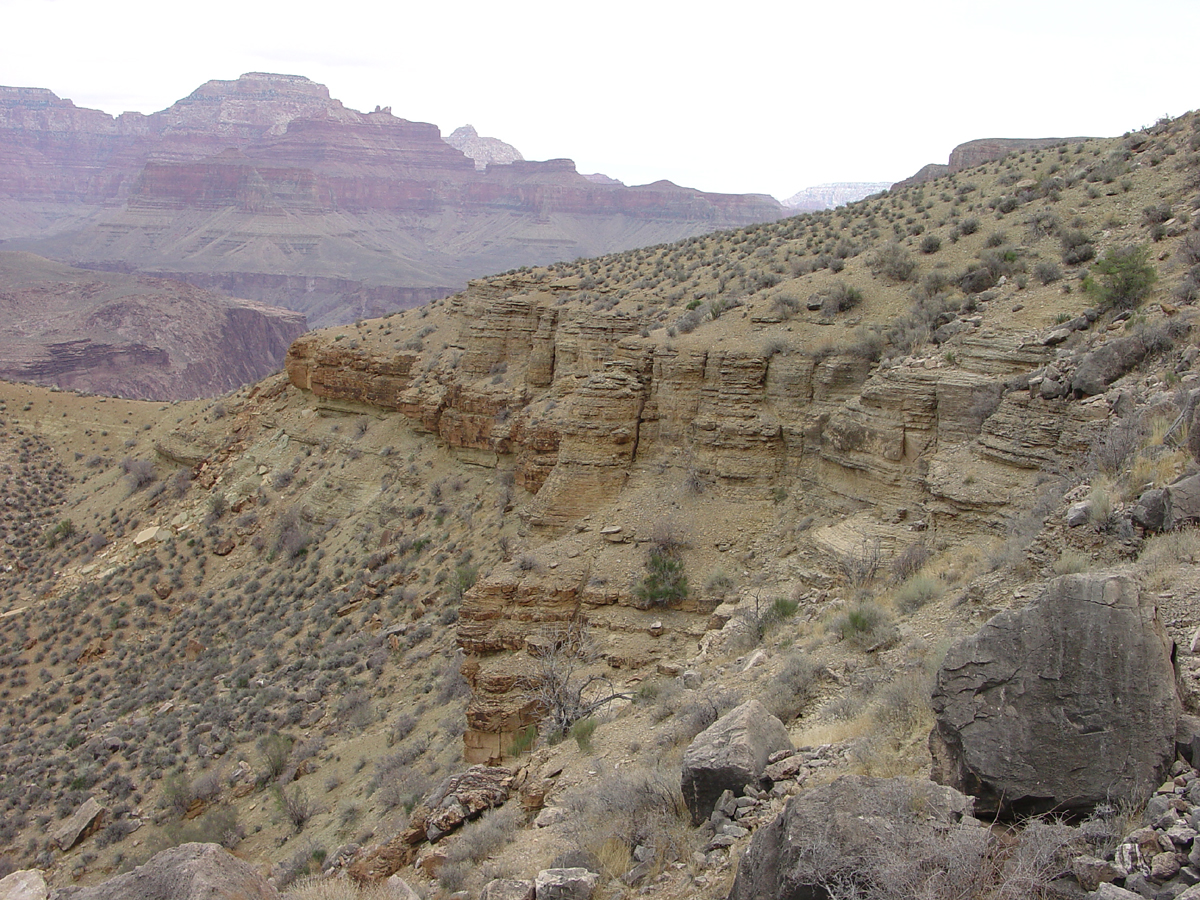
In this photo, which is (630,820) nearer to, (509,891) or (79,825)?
(509,891)

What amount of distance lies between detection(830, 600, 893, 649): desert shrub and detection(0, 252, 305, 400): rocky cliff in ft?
280

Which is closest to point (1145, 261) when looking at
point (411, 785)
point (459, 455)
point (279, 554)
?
point (411, 785)

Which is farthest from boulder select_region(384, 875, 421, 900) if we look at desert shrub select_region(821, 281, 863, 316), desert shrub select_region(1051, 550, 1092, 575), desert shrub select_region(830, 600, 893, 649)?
desert shrub select_region(821, 281, 863, 316)

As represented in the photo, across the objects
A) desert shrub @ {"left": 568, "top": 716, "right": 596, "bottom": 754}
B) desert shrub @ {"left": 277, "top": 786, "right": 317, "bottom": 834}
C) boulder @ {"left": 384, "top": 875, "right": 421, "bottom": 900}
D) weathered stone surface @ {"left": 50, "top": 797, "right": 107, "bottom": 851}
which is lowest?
weathered stone surface @ {"left": 50, "top": 797, "right": 107, "bottom": 851}

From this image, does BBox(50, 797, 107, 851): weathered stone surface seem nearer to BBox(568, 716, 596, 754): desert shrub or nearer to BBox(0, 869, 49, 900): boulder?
BBox(0, 869, 49, 900): boulder

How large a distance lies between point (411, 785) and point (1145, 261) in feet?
49.3

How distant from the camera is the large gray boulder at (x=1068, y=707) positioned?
16.8 ft

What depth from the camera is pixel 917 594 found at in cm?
1069

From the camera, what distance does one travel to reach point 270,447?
33.9m

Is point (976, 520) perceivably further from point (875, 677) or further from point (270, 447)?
point (270, 447)

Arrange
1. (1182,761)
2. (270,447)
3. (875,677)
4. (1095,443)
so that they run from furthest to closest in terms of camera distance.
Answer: (270,447) < (1095,443) < (875,677) < (1182,761)

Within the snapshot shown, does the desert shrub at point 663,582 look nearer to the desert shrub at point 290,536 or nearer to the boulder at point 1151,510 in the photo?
the boulder at point 1151,510

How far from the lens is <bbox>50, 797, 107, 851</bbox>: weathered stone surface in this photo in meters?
17.1

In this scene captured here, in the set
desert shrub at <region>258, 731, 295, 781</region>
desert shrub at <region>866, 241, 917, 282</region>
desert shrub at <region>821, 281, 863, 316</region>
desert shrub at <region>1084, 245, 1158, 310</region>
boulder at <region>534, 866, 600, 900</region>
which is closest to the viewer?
boulder at <region>534, 866, 600, 900</region>
